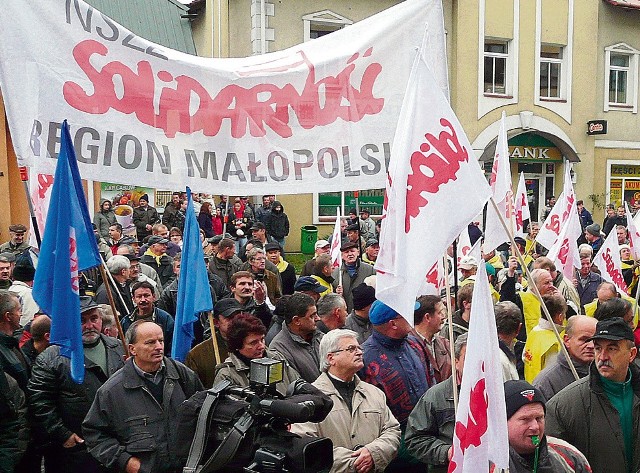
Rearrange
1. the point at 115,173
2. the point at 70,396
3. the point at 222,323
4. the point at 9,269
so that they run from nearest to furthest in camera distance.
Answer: the point at 115,173
the point at 70,396
the point at 222,323
the point at 9,269

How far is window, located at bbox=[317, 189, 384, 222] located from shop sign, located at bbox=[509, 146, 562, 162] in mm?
5056

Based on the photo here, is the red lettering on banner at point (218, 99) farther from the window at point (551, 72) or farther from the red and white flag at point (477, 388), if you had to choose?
the window at point (551, 72)

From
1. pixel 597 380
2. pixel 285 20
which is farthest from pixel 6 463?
pixel 285 20

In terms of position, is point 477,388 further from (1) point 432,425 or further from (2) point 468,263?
(2) point 468,263

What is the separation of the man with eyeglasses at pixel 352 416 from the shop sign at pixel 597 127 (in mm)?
21513

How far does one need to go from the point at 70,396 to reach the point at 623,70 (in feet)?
81.1

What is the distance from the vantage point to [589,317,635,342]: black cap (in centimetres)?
405

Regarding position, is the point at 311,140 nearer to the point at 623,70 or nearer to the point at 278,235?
the point at 278,235

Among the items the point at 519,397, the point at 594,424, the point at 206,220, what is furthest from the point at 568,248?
the point at 206,220

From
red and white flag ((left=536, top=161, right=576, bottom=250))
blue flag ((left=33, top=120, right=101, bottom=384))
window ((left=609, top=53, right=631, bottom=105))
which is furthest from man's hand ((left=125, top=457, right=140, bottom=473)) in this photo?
window ((left=609, top=53, right=631, bottom=105))

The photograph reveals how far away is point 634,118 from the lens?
25359 millimetres

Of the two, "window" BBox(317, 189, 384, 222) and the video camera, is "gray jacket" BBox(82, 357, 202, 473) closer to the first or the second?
the video camera

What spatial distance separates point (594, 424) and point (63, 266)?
3137 mm

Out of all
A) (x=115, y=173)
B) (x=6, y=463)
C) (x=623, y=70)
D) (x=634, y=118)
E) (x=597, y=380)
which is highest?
(x=623, y=70)
